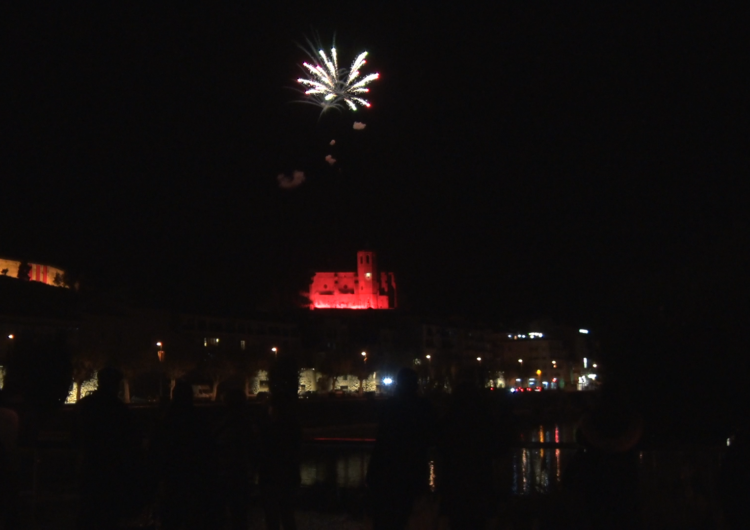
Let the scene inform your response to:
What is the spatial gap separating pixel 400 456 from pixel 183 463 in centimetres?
197

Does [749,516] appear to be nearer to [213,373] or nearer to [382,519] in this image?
[382,519]

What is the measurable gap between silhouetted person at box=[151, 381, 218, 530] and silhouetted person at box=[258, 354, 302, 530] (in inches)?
32.3

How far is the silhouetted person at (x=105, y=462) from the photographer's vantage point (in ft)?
20.0

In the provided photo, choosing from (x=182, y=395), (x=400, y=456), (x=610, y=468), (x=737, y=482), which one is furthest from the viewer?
(x=182, y=395)

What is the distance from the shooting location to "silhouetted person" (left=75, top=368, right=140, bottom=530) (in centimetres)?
609

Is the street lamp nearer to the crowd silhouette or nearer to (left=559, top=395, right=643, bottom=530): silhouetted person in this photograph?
the crowd silhouette

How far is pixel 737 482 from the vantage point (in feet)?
14.3

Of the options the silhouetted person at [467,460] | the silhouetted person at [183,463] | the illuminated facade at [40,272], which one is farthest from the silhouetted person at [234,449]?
the illuminated facade at [40,272]

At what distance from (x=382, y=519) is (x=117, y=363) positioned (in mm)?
55988

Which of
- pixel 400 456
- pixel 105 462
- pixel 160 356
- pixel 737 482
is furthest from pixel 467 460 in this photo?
pixel 160 356

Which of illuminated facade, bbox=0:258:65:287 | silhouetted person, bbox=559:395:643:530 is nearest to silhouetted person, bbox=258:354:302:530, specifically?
silhouetted person, bbox=559:395:643:530

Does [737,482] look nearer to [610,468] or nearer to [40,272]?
[610,468]

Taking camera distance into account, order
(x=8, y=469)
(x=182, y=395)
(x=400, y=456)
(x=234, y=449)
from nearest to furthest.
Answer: (x=400, y=456) < (x=8, y=469) < (x=182, y=395) < (x=234, y=449)

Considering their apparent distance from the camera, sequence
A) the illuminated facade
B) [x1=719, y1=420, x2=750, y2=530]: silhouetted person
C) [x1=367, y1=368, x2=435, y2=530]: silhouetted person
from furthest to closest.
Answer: the illuminated facade
[x1=367, y1=368, x2=435, y2=530]: silhouetted person
[x1=719, y1=420, x2=750, y2=530]: silhouetted person
